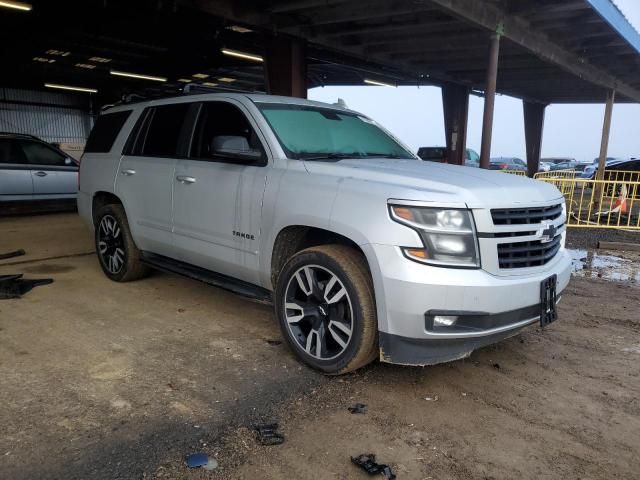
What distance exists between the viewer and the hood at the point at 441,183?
2.94 metres

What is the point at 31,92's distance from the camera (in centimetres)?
2430

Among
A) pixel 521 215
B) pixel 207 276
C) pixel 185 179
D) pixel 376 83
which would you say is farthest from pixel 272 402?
pixel 376 83

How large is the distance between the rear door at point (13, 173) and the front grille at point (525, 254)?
34.0 feet

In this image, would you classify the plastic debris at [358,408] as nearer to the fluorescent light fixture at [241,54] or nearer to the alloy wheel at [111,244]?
the alloy wheel at [111,244]

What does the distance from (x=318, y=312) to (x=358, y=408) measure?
2.25 feet

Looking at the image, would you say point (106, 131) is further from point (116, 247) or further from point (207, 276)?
point (207, 276)

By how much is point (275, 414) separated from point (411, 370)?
43.4 inches

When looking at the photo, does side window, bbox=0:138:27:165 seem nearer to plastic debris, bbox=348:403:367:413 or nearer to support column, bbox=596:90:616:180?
plastic debris, bbox=348:403:367:413

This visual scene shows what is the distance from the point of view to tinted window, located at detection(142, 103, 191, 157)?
182 inches

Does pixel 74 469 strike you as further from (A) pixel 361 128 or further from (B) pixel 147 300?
(A) pixel 361 128

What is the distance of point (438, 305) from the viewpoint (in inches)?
111

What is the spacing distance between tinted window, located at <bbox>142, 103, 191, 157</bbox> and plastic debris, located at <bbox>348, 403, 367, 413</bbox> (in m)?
2.82

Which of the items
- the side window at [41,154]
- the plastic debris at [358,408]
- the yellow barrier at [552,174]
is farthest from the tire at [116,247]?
the yellow barrier at [552,174]

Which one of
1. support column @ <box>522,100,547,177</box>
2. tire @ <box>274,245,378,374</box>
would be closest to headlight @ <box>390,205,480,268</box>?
tire @ <box>274,245,378,374</box>
